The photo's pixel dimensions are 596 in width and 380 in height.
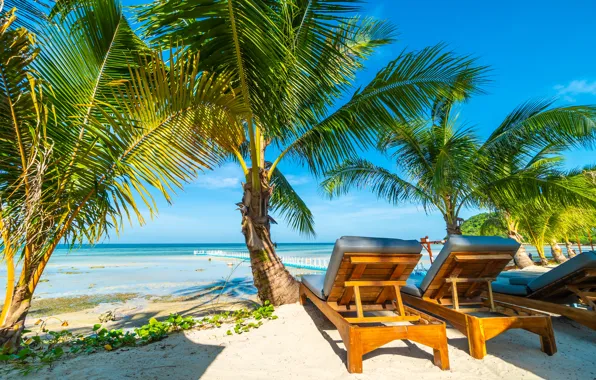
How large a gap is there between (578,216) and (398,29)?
1059cm

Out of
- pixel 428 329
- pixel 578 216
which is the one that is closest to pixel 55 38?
pixel 428 329

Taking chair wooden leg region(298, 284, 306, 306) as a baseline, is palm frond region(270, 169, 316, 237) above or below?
above

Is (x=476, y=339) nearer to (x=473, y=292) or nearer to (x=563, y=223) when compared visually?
(x=473, y=292)

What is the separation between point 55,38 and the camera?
274cm

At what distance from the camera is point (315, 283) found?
3566 millimetres

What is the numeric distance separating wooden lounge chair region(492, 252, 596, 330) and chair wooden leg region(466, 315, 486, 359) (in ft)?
4.11

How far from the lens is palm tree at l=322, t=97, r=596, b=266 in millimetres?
5094

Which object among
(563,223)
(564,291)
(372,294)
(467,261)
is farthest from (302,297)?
(563,223)

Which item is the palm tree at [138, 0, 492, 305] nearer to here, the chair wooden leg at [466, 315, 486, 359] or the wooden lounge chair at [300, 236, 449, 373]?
the wooden lounge chair at [300, 236, 449, 373]

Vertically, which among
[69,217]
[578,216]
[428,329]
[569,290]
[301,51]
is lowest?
[428,329]

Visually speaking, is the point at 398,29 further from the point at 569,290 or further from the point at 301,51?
the point at 569,290

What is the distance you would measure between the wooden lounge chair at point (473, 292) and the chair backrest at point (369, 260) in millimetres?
442

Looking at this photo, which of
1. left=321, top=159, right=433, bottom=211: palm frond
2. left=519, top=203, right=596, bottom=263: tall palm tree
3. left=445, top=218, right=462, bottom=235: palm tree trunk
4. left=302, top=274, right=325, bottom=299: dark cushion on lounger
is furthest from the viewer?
left=519, top=203, right=596, bottom=263: tall palm tree

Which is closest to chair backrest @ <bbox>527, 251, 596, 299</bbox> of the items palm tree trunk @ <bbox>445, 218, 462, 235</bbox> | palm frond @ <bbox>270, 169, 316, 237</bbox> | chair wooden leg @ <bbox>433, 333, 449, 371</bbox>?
chair wooden leg @ <bbox>433, 333, 449, 371</bbox>
